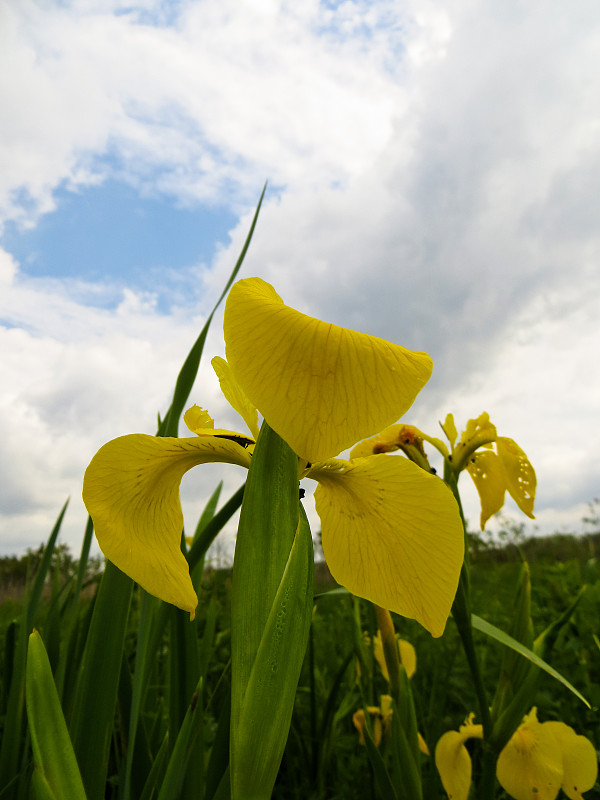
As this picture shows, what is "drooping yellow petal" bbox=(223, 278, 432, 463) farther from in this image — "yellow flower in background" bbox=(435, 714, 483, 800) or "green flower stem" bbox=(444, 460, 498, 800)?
"yellow flower in background" bbox=(435, 714, 483, 800)

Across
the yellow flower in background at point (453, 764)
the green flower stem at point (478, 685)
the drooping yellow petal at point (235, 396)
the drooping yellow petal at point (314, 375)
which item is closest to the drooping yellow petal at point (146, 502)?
the drooping yellow petal at point (235, 396)

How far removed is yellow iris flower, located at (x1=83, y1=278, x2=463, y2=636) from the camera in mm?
605

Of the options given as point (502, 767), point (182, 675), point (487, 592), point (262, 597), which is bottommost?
point (502, 767)

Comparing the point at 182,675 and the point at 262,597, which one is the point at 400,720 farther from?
the point at 262,597

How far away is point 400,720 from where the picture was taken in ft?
4.45

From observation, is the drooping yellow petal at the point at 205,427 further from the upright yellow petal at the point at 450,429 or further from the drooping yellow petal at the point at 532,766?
the drooping yellow petal at the point at 532,766

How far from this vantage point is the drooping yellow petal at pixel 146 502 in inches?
30.6

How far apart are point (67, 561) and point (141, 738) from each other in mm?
3361

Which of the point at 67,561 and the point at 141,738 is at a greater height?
the point at 67,561

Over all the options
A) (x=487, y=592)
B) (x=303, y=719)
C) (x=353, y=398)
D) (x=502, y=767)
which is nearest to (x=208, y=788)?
(x=353, y=398)

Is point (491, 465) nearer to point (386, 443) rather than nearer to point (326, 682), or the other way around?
point (386, 443)

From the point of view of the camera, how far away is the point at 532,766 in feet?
4.99

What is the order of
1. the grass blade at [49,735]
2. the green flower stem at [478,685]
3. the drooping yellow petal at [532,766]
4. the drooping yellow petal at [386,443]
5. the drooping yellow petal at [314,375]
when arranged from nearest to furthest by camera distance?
the drooping yellow petal at [314,375] < the grass blade at [49,735] < the green flower stem at [478,685] < the drooping yellow petal at [532,766] < the drooping yellow petal at [386,443]

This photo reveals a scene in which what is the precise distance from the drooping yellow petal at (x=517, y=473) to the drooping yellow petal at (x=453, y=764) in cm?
70
